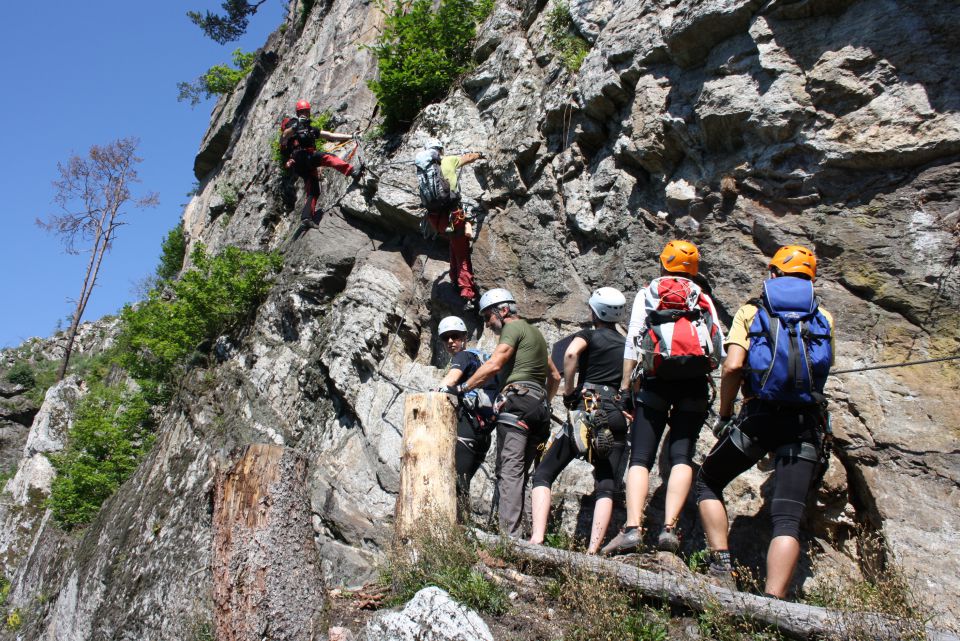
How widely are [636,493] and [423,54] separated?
9053 millimetres

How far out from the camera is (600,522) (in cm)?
552

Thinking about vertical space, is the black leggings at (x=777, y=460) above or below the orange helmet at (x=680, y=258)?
below

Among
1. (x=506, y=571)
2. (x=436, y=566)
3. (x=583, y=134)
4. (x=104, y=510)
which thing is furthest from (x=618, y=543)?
(x=104, y=510)

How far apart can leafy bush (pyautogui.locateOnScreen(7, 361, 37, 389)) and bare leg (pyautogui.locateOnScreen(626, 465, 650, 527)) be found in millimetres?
26093

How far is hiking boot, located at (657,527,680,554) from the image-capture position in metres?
5.00

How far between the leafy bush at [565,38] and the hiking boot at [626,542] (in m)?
6.62

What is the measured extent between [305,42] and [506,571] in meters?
17.3

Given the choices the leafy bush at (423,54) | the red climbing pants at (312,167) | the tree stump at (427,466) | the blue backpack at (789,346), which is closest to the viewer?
the blue backpack at (789,346)

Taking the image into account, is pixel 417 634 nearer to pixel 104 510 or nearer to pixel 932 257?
pixel 932 257

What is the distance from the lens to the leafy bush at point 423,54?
1199 centimetres

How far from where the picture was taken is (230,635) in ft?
15.6

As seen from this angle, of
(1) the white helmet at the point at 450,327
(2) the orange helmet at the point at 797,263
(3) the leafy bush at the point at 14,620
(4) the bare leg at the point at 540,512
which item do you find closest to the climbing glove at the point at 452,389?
(1) the white helmet at the point at 450,327

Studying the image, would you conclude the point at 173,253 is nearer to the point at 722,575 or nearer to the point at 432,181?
the point at 432,181

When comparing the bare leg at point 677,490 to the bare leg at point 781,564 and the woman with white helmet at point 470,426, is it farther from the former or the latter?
the woman with white helmet at point 470,426
